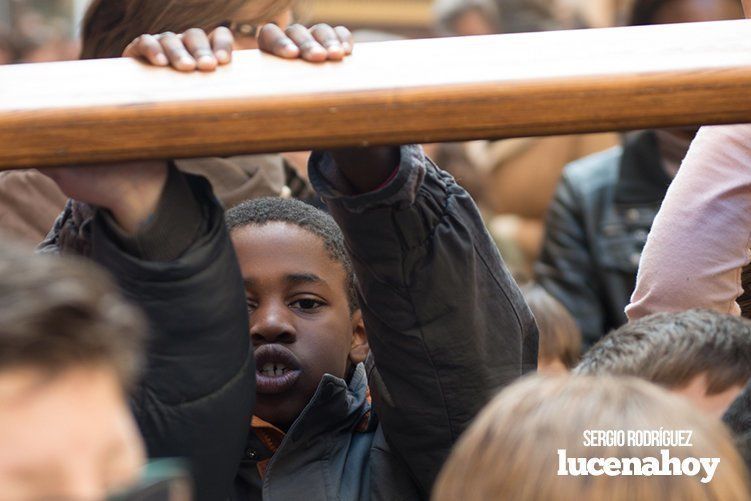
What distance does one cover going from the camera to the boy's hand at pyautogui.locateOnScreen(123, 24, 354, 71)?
5.21ft

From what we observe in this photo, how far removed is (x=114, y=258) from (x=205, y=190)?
15 centimetres

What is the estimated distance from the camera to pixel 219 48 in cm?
161

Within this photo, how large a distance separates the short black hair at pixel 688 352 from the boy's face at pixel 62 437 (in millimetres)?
1046

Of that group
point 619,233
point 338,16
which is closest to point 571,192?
point 619,233

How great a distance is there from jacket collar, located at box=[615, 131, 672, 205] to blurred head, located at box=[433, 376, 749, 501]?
262cm

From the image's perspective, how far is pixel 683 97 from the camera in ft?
5.15

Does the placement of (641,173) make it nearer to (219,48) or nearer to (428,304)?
(428,304)

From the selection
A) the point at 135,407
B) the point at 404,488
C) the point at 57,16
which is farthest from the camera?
the point at 57,16

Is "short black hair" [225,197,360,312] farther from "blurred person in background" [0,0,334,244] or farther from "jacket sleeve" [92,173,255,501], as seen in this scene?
"jacket sleeve" [92,173,255,501]

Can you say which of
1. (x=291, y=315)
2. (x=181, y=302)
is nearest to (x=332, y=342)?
(x=291, y=315)

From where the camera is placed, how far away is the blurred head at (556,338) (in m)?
3.70

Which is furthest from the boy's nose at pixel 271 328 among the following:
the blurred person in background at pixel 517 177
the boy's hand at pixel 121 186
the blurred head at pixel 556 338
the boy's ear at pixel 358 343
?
the blurred person in background at pixel 517 177

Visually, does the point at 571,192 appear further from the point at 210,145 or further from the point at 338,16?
the point at 338,16

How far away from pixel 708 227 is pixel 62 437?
4.00 ft
